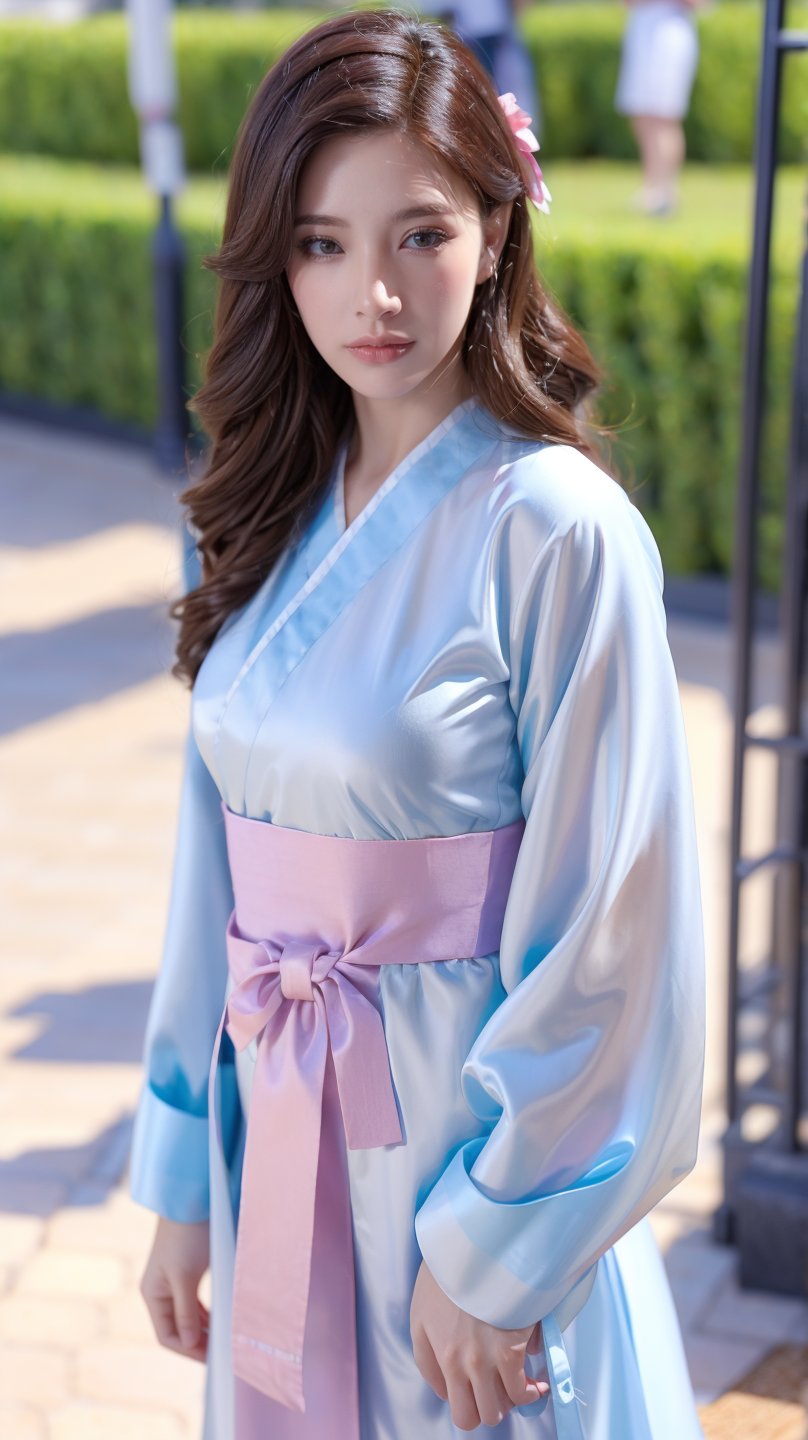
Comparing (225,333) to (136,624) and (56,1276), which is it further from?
(136,624)

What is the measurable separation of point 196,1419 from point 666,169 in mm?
8230

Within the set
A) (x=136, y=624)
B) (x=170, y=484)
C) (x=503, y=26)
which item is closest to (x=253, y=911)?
(x=136, y=624)

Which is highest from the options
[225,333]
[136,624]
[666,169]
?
[225,333]

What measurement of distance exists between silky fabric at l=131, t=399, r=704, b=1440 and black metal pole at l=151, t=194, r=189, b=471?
680 centimetres

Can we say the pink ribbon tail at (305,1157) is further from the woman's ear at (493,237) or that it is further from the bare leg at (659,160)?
the bare leg at (659,160)

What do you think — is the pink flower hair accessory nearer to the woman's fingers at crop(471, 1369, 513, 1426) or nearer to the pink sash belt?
the pink sash belt

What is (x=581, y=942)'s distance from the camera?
1.38 m

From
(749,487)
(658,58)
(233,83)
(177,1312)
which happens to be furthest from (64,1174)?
(233,83)

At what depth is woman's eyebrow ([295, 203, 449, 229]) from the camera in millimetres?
1402

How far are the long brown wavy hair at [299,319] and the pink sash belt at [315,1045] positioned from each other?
0.95 ft

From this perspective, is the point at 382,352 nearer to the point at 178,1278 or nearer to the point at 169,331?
the point at 178,1278

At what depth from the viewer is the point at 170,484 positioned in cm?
856

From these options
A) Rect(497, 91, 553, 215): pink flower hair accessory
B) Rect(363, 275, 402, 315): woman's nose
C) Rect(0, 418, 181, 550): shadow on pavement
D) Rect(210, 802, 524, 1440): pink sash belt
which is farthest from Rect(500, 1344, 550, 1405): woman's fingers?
Rect(0, 418, 181, 550): shadow on pavement

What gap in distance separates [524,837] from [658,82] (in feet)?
28.9
